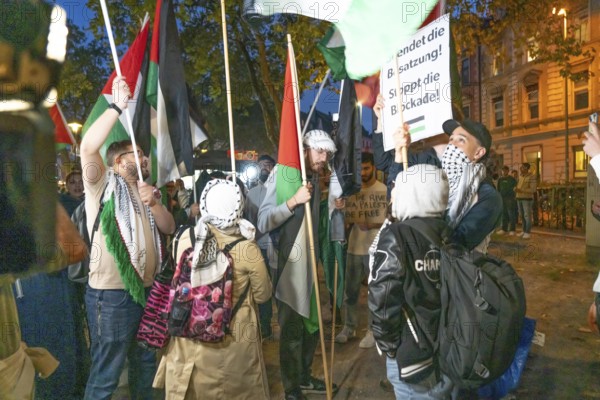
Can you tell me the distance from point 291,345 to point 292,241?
2.82 ft

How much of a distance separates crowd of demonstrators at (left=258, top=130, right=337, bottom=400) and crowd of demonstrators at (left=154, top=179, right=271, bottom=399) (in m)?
0.85

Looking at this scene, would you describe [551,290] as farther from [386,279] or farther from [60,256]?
[60,256]

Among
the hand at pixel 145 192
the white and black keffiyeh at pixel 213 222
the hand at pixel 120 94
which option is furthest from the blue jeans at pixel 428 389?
the hand at pixel 120 94

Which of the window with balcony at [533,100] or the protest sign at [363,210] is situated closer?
the protest sign at [363,210]

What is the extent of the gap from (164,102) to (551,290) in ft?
21.6

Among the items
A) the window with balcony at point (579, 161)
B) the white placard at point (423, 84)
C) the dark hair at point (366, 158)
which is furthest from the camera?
the window with balcony at point (579, 161)

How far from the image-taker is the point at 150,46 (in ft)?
13.3

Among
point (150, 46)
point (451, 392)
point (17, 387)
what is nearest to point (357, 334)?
point (451, 392)

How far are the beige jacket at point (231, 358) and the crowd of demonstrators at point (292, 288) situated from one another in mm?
841

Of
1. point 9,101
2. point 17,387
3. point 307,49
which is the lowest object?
point 17,387

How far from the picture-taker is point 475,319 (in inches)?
87.1

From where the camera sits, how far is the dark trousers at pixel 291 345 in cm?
373

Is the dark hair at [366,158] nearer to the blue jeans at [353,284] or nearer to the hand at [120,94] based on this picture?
the blue jeans at [353,284]

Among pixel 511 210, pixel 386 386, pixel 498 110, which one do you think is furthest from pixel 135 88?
pixel 498 110
